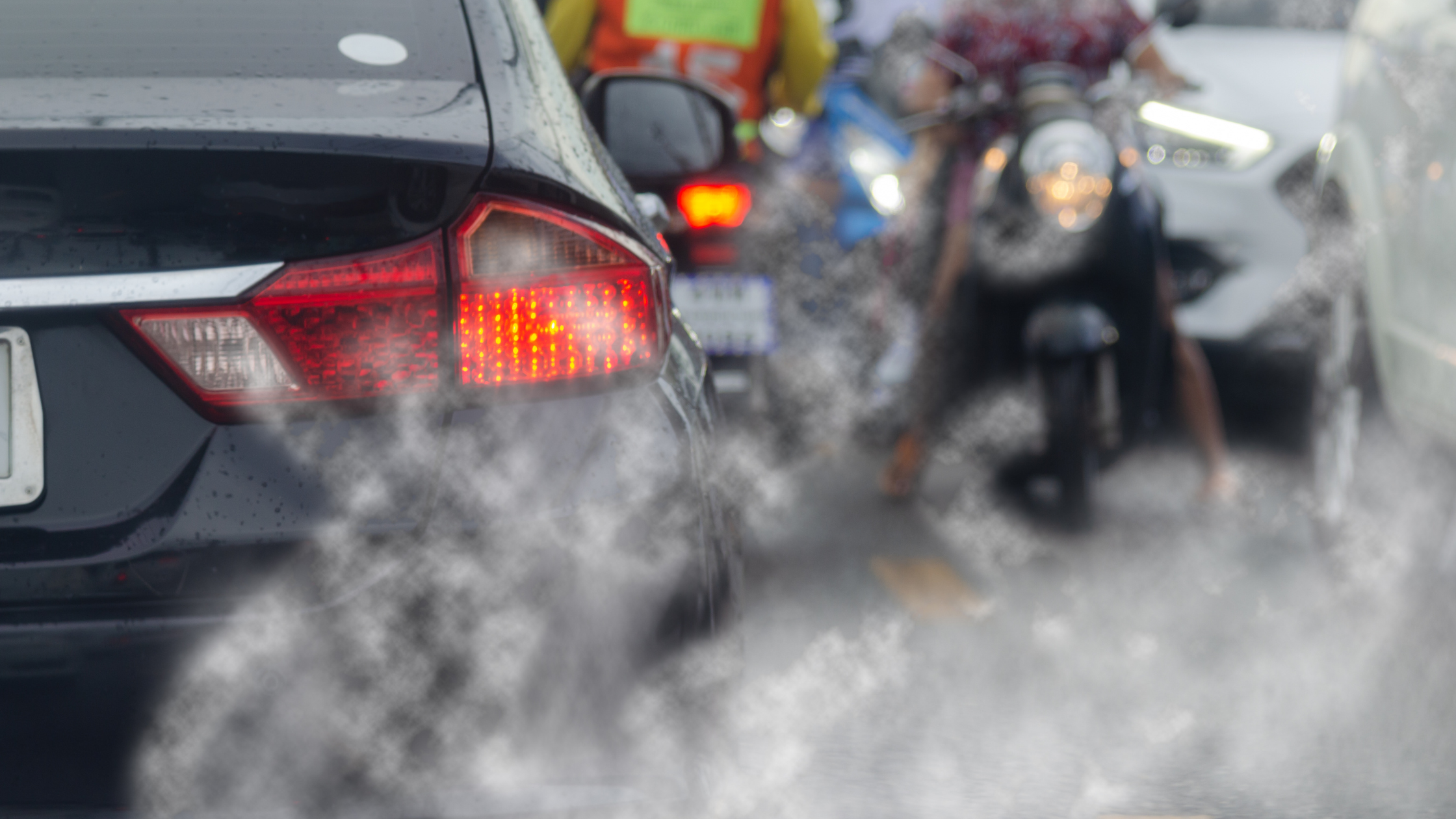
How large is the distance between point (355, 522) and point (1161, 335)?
3930 millimetres

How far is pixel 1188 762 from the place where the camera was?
3436 mm

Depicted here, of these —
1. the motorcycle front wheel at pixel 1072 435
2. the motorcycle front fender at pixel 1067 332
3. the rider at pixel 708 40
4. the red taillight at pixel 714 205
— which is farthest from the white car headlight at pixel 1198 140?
the red taillight at pixel 714 205

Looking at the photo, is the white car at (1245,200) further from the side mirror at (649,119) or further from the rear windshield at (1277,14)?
the side mirror at (649,119)

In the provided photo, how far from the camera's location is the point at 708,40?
621 centimetres

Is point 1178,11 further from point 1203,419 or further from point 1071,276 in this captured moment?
point 1203,419

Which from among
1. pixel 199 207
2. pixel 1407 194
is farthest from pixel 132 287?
pixel 1407 194

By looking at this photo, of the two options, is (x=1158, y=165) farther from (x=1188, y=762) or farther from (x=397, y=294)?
(x=397, y=294)

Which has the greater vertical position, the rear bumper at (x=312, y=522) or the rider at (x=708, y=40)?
the rear bumper at (x=312, y=522)

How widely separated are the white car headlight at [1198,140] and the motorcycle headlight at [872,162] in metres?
1.95

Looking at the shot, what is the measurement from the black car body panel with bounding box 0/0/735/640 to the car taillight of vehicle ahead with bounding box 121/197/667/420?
20 mm

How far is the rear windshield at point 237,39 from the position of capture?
2066 mm

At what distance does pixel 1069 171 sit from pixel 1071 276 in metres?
0.30

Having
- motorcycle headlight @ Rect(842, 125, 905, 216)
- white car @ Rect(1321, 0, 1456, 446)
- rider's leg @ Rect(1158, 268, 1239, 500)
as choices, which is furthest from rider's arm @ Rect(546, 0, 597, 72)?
motorcycle headlight @ Rect(842, 125, 905, 216)

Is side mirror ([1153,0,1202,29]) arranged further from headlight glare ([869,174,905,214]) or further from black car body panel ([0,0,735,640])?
headlight glare ([869,174,905,214])
